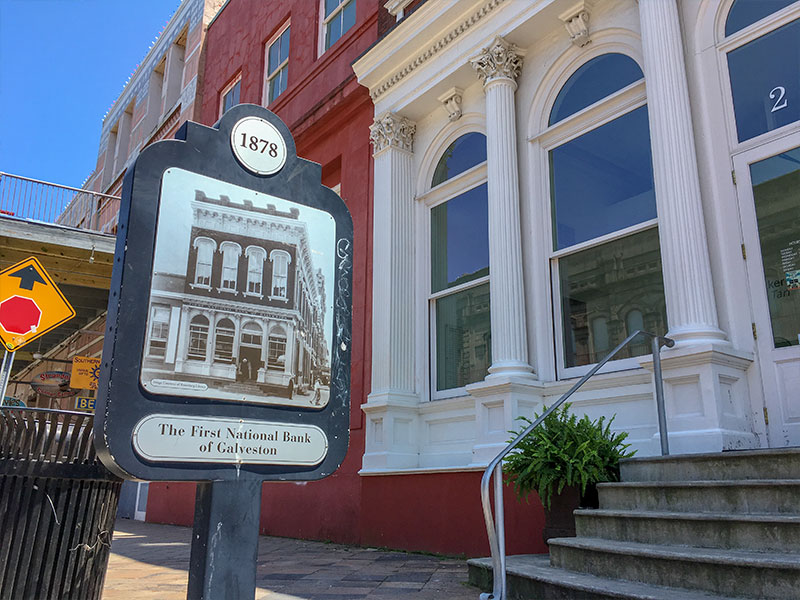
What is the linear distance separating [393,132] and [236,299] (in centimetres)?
777

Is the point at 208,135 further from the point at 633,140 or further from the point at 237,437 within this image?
the point at 633,140

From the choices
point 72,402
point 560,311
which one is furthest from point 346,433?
point 72,402

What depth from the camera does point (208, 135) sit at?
7.04ft

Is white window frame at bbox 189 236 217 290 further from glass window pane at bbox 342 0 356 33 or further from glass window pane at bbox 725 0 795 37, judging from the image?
glass window pane at bbox 342 0 356 33

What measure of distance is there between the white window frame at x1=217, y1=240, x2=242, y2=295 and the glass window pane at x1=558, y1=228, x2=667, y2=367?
4908 mm

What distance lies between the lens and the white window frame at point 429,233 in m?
8.28

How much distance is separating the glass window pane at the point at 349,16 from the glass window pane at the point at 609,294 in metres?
6.44

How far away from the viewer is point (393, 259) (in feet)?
29.5

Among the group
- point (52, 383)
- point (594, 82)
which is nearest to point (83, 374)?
point (52, 383)

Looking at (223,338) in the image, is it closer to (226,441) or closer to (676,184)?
(226,441)

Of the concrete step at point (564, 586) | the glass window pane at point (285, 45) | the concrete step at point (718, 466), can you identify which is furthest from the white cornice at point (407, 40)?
the concrete step at point (564, 586)

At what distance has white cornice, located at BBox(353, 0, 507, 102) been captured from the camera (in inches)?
327

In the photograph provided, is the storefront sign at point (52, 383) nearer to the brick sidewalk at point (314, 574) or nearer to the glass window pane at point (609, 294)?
the brick sidewalk at point (314, 574)

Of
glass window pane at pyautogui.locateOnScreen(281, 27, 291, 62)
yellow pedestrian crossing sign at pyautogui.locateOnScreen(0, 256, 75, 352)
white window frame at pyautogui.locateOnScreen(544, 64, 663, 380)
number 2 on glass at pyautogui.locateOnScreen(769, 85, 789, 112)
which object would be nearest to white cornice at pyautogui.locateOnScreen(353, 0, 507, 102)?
Result: white window frame at pyautogui.locateOnScreen(544, 64, 663, 380)
